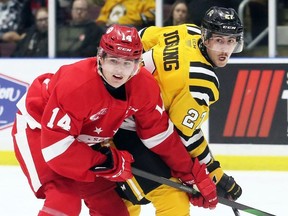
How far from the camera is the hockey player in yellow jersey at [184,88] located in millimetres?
3396

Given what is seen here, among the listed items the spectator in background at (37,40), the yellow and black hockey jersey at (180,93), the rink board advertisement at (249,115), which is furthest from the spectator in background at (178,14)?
the yellow and black hockey jersey at (180,93)

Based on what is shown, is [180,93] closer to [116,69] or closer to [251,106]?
[116,69]

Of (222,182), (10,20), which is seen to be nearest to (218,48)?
(222,182)

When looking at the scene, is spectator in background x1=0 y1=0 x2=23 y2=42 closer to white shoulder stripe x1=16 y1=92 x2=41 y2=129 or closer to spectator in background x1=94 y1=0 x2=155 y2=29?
spectator in background x1=94 y1=0 x2=155 y2=29

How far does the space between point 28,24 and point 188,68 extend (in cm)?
313

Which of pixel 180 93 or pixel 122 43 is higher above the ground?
pixel 122 43

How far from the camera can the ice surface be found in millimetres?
4492

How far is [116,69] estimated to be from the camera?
3148 mm

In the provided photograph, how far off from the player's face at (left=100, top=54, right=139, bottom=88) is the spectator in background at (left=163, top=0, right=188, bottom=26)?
9.12ft

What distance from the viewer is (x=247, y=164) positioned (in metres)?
5.61

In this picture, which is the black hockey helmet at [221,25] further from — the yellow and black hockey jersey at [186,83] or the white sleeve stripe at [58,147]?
the white sleeve stripe at [58,147]

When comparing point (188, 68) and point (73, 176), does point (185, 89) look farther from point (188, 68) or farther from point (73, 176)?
point (73, 176)

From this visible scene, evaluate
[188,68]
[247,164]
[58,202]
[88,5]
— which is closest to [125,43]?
[188,68]

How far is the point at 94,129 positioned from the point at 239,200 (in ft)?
5.21
